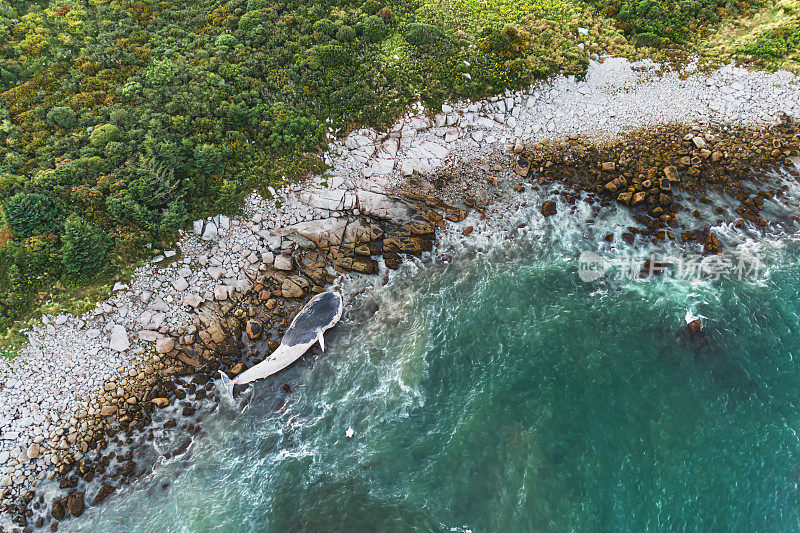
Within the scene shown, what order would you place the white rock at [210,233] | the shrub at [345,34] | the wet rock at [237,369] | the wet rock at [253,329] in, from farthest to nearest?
1. the shrub at [345,34]
2. the white rock at [210,233]
3. the wet rock at [253,329]
4. the wet rock at [237,369]

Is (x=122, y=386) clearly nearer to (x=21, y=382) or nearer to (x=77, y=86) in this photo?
(x=21, y=382)

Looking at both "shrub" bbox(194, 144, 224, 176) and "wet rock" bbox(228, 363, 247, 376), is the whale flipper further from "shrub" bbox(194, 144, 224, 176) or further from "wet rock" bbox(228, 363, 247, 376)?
"shrub" bbox(194, 144, 224, 176)

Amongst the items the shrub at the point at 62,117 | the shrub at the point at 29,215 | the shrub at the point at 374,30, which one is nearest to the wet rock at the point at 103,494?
the shrub at the point at 29,215

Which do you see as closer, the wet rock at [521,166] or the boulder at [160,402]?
the boulder at [160,402]

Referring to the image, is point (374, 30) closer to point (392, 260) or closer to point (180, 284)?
point (392, 260)

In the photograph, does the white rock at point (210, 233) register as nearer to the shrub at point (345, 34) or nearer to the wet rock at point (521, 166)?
the shrub at point (345, 34)

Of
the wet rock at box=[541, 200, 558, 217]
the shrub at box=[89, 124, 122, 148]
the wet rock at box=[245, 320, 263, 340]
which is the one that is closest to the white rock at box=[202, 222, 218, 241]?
the wet rock at box=[245, 320, 263, 340]
